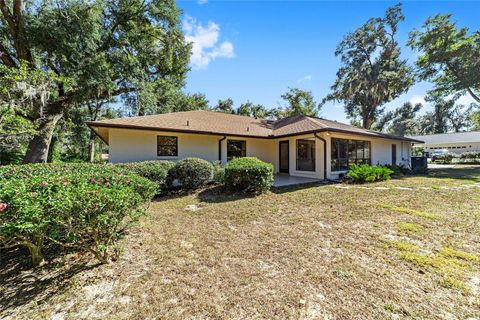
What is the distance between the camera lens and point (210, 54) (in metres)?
14.6

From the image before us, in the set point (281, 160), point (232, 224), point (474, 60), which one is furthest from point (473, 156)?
point (232, 224)

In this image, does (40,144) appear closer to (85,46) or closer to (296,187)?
(85,46)

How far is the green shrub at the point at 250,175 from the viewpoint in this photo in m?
7.96

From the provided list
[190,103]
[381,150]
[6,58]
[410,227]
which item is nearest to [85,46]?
[6,58]

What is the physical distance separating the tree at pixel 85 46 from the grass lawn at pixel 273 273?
31.8 ft

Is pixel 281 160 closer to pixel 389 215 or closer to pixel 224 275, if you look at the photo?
pixel 389 215

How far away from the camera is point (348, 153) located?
12414mm

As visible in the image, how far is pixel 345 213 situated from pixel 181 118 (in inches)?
389

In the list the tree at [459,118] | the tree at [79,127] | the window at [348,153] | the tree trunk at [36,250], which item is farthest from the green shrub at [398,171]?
the tree at [459,118]

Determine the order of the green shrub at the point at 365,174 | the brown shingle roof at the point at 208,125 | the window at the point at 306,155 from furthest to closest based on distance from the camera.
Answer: the window at the point at 306,155, the green shrub at the point at 365,174, the brown shingle roof at the point at 208,125

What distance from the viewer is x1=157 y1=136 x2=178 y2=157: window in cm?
1074

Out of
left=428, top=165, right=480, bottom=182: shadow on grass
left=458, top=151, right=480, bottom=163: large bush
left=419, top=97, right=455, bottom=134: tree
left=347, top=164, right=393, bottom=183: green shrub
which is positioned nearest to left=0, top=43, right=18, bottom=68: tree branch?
left=347, top=164, right=393, bottom=183: green shrub

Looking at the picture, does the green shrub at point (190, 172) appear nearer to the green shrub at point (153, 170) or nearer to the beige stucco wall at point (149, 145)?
the green shrub at point (153, 170)

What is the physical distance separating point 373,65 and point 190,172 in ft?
78.4
